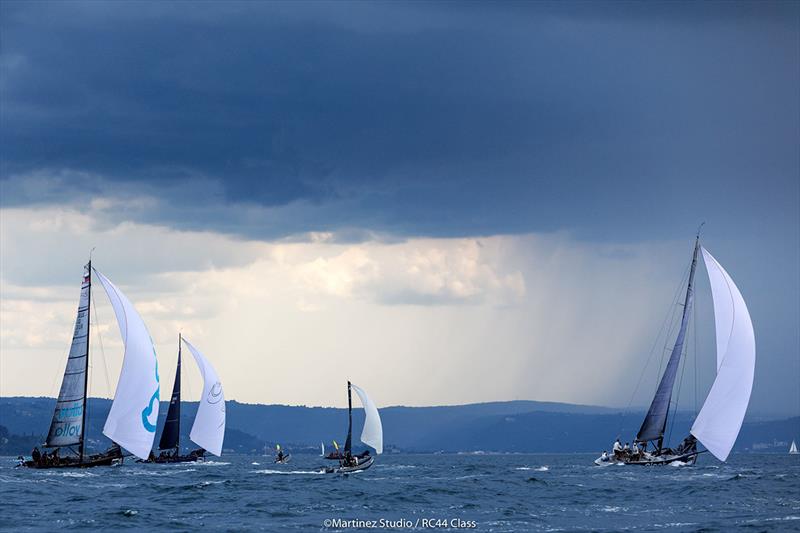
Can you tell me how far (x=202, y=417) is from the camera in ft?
438

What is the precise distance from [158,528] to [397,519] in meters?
10.8

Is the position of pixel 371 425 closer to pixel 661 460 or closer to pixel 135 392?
pixel 661 460

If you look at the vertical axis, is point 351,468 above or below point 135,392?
below

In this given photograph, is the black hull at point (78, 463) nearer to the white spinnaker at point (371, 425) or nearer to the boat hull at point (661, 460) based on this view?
the white spinnaker at point (371, 425)

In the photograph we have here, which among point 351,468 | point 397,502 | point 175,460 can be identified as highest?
point 175,460

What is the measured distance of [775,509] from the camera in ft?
209

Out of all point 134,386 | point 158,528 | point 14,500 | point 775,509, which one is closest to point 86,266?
point 134,386

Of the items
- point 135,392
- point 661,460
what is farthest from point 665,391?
point 135,392

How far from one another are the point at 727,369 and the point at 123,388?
45102mm

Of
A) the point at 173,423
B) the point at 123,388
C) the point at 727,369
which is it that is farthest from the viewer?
the point at 173,423

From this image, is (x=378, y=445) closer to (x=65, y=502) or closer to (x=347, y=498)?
(x=347, y=498)

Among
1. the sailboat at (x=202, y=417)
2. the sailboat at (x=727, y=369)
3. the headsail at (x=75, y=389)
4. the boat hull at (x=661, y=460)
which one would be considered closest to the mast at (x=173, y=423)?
the sailboat at (x=202, y=417)

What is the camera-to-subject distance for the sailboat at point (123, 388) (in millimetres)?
92625

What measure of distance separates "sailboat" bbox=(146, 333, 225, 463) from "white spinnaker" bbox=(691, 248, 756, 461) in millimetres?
52916
